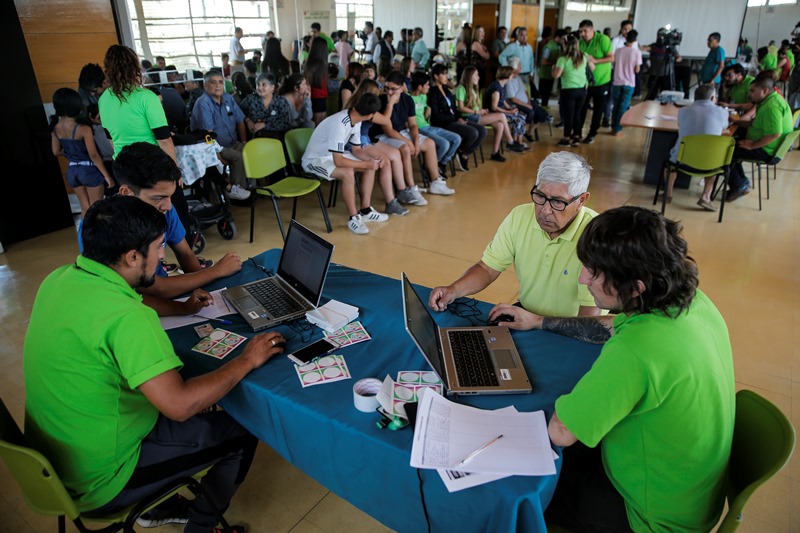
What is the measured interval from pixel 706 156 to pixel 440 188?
8.62ft

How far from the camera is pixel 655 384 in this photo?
1184 millimetres

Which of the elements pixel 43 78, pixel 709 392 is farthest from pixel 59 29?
pixel 709 392

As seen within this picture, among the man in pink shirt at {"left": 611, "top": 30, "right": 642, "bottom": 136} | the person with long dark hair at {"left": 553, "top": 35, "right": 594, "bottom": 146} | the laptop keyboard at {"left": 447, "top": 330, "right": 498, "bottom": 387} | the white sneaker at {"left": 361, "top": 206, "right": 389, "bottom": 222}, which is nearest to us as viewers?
the laptop keyboard at {"left": 447, "top": 330, "right": 498, "bottom": 387}

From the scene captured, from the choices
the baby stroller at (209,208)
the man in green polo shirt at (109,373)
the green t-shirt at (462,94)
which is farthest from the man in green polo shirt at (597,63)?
the man in green polo shirt at (109,373)

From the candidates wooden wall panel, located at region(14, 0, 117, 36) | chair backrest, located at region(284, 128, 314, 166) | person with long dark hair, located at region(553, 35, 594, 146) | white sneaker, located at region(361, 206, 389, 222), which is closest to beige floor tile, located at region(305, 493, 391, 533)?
white sneaker, located at region(361, 206, 389, 222)

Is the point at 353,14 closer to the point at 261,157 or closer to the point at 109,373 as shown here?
the point at 261,157

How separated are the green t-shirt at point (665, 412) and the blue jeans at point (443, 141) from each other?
5115mm

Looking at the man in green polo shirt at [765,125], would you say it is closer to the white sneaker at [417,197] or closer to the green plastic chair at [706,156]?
the green plastic chair at [706,156]

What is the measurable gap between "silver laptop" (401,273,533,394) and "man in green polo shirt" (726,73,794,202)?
482cm

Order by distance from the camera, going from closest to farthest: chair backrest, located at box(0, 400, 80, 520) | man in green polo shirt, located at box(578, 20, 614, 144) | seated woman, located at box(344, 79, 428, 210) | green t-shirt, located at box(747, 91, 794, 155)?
chair backrest, located at box(0, 400, 80, 520) < green t-shirt, located at box(747, 91, 794, 155) < seated woman, located at box(344, 79, 428, 210) < man in green polo shirt, located at box(578, 20, 614, 144)

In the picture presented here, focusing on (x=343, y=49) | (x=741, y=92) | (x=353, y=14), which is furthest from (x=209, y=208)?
(x=741, y=92)

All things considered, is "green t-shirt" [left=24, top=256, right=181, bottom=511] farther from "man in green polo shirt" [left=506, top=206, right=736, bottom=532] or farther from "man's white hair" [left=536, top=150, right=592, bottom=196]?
"man's white hair" [left=536, top=150, right=592, bottom=196]

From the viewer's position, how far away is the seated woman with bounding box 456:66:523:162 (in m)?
7.14

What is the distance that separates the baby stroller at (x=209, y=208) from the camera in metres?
4.44
